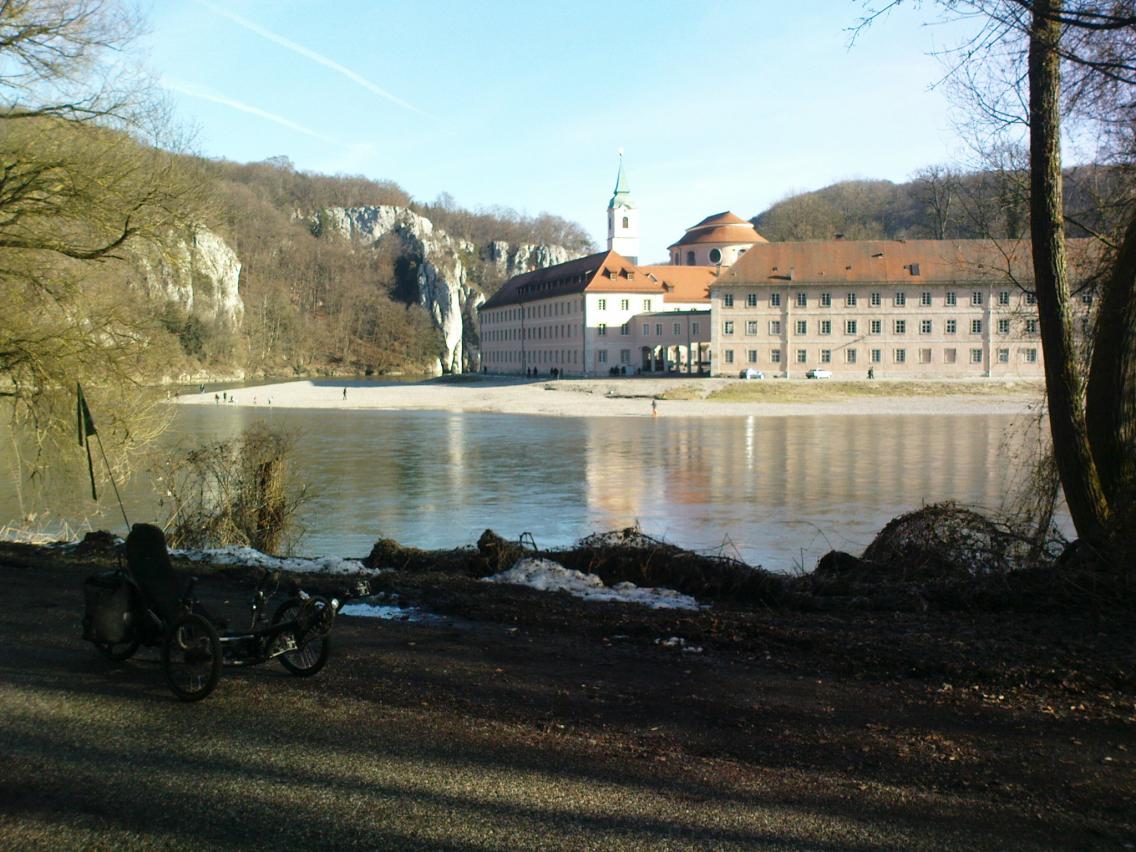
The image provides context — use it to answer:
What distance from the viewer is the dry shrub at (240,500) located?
15844 millimetres

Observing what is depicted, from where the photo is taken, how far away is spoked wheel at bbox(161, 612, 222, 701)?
5.88 m

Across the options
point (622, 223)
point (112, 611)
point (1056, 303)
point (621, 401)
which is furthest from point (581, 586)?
point (622, 223)

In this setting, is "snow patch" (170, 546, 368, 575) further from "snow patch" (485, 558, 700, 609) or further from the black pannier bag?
the black pannier bag

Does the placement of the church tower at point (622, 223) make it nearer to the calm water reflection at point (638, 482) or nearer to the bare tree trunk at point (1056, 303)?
the calm water reflection at point (638, 482)

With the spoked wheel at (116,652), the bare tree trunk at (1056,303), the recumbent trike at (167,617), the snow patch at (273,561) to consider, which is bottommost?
the snow patch at (273,561)

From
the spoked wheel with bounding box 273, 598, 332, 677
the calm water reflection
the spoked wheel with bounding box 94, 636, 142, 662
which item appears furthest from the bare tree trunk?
the spoked wheel with bounding box 94, 636, 142, 662

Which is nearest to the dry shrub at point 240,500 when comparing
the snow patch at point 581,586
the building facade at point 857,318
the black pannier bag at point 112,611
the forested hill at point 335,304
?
the snow patch at point 581,586

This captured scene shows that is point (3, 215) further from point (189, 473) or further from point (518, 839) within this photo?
point (518, 839)

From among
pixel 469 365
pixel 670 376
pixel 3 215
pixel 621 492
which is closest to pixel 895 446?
pixel 621 492

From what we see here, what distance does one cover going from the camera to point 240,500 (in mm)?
16203

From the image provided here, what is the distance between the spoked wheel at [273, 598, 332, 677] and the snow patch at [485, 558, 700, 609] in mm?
3533

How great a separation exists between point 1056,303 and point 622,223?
149 metres

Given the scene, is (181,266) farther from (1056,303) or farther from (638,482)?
(638,482)

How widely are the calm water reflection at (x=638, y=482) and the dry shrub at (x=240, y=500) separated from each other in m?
1.11
